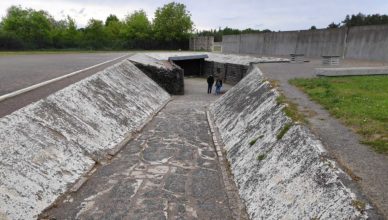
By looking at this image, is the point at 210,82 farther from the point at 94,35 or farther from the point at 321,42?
the point at 94,35

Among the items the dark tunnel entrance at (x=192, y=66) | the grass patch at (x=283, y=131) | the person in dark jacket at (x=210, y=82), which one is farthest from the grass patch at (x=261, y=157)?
the dark tunnel entrance at (x=192, y=66)

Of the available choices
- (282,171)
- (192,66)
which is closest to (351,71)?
(282,171)

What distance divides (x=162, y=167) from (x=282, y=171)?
4070 mm

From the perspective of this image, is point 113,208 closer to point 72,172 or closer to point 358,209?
point 72,172

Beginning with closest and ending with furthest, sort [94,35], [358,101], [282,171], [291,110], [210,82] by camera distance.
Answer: [282,171] → [291,110] → [358,101] → [210,82] → [94,35]

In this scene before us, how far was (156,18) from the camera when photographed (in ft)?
212

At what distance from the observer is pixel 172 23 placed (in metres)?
62.4

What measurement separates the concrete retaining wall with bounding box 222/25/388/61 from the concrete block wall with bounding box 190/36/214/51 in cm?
1328

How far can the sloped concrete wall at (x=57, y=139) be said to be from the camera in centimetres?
745

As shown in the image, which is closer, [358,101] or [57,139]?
[57,139]

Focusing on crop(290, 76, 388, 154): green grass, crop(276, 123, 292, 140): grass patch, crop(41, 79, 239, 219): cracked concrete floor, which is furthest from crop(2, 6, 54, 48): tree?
crop(276, 123, 292, 140): grass patch

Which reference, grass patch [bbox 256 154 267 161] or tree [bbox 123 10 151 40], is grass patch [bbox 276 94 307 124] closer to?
grass patch [bbox 256 154 267 161]

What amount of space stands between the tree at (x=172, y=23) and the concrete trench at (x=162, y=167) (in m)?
49.0

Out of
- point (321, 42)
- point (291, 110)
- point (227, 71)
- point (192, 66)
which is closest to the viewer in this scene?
point (291, 110)
